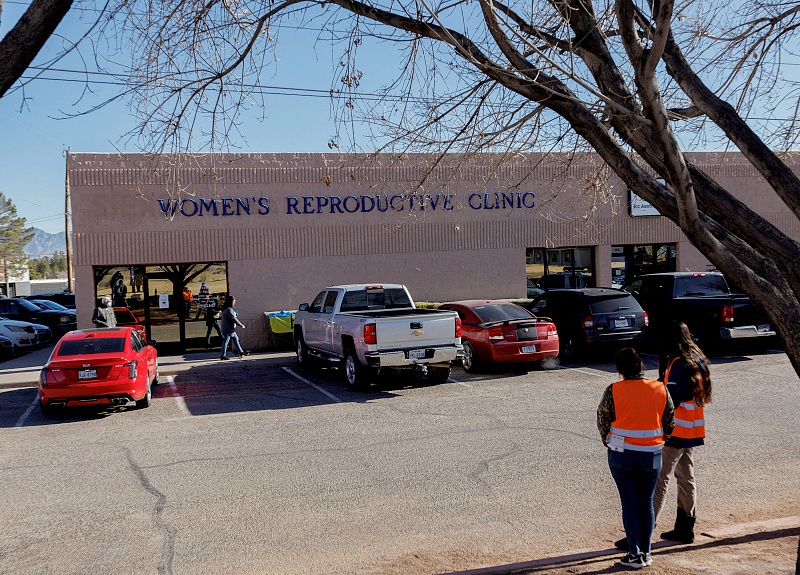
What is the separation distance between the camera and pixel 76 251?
2030 centimetres

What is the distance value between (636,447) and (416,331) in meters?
8.64

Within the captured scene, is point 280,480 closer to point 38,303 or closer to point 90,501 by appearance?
point 90,501

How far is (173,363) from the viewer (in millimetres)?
19516

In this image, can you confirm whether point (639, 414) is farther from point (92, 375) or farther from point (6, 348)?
point (6, 348)

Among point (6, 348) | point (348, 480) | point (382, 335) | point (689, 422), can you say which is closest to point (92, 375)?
point (382, 335)

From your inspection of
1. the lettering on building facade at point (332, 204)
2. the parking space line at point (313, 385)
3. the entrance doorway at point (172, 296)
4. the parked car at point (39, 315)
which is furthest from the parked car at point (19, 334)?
the parking space line at point (313, 385)

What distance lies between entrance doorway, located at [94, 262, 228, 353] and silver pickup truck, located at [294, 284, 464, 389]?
670 centimetres

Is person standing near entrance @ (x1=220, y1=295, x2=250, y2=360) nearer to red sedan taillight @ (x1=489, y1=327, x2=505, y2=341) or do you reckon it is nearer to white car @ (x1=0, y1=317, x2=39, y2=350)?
red sedan taillight @ (x1=489, y1=327, x2=505, y2=341)

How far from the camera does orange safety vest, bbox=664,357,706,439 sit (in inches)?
234

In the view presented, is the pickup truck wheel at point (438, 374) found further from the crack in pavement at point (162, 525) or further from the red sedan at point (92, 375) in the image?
the crack in pavement at point (162, 525)

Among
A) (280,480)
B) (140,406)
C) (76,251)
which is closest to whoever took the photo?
(280,480)

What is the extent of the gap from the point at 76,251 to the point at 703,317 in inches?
612

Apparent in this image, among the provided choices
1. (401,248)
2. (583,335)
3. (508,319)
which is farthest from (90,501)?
(401,248)

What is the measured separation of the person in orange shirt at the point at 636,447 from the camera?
18.0 feet
